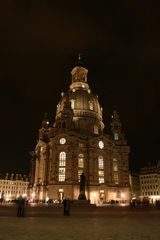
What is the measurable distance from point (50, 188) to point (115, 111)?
153 feet

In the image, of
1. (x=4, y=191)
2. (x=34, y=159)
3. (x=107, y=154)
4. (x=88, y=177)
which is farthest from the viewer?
(x=4, y=191)

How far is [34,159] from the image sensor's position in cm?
9962

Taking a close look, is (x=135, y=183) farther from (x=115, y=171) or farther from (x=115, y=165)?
(x=115, y=171)

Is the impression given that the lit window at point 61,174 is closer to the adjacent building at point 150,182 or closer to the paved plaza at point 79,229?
the adjacent building at point 150,182

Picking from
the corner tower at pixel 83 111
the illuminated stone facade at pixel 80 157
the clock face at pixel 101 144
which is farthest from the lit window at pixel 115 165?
the corner tower at pixel 83 111

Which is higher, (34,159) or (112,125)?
(112,125)

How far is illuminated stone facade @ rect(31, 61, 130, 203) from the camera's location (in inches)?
3059

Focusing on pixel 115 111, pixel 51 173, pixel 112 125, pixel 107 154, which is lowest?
pixel 51 173

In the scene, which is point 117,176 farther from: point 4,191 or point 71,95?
point 4,191

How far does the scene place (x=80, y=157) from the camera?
8356 centimetres

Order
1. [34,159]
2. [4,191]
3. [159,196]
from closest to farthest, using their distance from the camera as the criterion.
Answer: [34,159], [159,196], [4,191]

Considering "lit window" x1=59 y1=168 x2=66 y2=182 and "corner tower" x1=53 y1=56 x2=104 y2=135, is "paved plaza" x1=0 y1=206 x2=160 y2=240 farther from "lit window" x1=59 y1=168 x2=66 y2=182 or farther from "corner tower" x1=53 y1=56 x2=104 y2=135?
"corner tower" x1=53 y1=56 x2=104 y2=135

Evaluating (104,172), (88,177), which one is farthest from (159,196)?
(88,177)

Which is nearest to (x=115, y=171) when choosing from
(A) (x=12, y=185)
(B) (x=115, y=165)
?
(B) (x=115, y=165)
